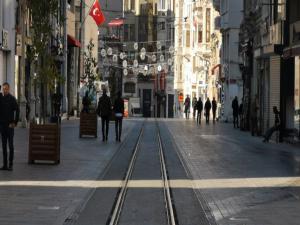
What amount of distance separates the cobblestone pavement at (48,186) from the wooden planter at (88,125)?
22.9ft

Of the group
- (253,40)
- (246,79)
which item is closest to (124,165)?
(253,40)

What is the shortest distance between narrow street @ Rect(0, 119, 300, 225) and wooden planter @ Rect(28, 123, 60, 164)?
0.94ft

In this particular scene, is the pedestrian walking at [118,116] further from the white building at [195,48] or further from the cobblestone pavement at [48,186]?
the white building at [195,48]

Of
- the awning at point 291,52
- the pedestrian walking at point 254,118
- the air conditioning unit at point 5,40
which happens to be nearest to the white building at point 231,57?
the pedestrian walking at point 254,118

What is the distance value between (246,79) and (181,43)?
53.9 meters

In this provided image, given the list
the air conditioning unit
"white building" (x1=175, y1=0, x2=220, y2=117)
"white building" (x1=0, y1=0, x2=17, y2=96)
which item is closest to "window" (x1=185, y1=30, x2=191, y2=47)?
"white building" (x1=175, y1=0, x2=220, y2=117)

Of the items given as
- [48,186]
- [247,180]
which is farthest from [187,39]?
[48,186]

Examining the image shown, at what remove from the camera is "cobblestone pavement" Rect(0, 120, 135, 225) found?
1295 cm

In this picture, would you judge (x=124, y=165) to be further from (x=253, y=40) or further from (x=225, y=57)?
(x=225, y=57)

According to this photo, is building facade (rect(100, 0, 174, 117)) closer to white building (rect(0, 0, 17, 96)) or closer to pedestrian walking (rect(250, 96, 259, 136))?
white building (rect(0, 0, 17, 96))

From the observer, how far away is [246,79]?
164 ft

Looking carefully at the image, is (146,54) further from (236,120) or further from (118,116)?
(118,116)

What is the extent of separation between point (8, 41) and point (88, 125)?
9.06 meters

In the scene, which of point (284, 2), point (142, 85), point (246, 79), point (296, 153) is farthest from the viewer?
point (142, 85)
